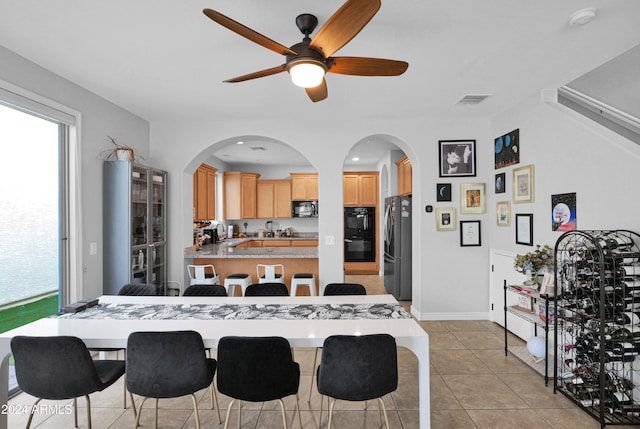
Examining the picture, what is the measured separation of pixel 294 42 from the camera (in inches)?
96.6

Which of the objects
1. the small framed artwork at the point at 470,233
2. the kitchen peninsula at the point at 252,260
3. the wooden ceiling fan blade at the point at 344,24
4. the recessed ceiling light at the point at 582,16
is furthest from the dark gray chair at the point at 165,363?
the small framed artwork at the point at 470,233

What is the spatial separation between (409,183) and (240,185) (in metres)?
3.88

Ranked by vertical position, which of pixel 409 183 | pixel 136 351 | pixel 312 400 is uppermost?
pixel 409 183

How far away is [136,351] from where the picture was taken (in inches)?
71.4

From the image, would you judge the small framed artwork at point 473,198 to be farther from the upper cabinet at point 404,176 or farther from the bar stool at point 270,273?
the bar stool at point 270,273

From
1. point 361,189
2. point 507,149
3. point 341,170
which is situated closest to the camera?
point 507,149

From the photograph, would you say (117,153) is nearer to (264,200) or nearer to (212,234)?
(212,234)

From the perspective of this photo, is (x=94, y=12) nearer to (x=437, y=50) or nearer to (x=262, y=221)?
(x=437, y=50)

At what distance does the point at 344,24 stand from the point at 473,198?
3354mm

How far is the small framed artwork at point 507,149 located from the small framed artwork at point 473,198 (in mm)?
334

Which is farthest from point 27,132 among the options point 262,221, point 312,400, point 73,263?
point 262,221

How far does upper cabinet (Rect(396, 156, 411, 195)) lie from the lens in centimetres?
533

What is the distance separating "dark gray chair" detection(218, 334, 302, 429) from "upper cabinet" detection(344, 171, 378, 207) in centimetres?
601

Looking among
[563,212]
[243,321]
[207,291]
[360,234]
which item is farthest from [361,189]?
[243,321]
